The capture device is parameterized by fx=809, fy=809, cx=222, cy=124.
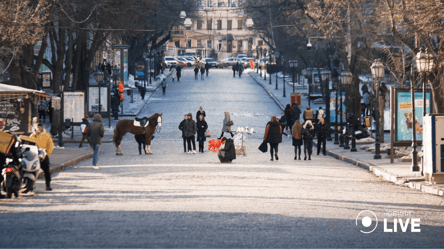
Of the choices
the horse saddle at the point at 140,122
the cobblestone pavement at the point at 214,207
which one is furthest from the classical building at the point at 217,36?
the cobblestone pavement at the point at 214,207

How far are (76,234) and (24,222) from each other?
1578mm

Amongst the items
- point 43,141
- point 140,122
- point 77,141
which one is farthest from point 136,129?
point 43,141

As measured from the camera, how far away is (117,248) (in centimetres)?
973

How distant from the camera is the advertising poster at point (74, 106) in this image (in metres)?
36.5

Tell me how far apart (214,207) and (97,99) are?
29190mm

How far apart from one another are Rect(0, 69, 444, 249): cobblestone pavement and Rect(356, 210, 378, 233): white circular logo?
0.10m

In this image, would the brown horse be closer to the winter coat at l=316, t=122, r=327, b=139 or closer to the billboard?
the winter coat at l=316, t=122, r=327, b=139

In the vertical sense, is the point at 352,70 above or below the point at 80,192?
above

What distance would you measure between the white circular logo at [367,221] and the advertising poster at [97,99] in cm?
2976

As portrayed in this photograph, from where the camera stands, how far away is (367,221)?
1204 centimetres

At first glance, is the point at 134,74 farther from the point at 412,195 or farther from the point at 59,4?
the point at 412,195

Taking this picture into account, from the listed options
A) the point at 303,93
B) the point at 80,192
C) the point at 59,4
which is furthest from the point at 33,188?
the point at 303,93

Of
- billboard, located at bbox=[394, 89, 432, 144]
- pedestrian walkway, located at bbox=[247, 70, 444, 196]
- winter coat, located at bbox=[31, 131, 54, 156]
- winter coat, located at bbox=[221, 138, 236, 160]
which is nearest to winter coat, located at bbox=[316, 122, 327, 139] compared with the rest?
pedestrian walkway, located at bbox=[247, 70, 444, 196]

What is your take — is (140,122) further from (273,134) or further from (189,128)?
(273,134)
